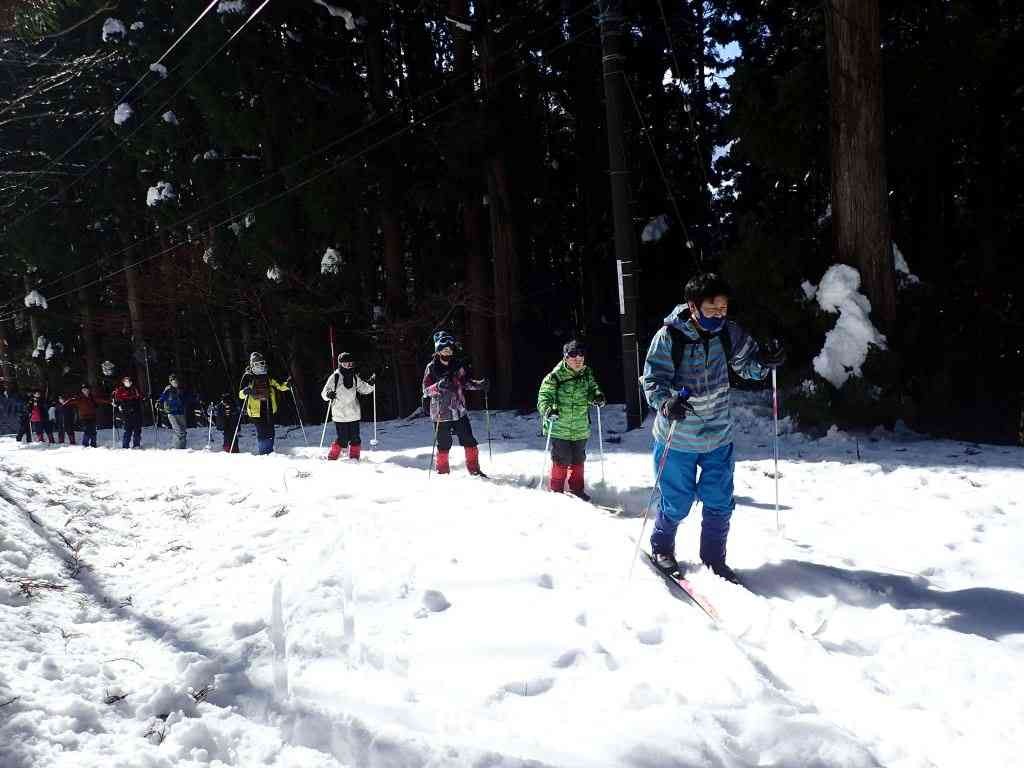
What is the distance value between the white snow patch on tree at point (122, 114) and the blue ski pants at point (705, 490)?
68.4 ft

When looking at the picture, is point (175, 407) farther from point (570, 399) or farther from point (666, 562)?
point (666, 562)

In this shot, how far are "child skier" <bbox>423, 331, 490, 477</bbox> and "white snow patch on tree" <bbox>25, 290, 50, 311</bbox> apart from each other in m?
23.9

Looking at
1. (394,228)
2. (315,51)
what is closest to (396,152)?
(394,228)

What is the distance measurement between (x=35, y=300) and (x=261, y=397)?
67.5ft

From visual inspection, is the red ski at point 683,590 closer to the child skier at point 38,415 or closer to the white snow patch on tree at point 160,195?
the white snow patch on tree at point 160,195

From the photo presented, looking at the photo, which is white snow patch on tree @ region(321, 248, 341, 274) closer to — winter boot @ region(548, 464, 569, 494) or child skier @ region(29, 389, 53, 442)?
child skier @ region(29, 389, 53, 442)

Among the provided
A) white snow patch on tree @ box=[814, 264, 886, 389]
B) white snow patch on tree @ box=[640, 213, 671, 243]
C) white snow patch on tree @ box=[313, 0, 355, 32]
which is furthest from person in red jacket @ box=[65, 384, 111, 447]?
white snow patch on tree @ box=[814, 264, 886, 389]

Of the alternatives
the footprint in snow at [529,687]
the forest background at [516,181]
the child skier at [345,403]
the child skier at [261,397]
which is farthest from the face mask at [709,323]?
the child skier at [261,397]

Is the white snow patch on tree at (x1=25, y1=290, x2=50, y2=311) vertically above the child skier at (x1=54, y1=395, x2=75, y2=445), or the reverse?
the white snow patch on tree at (x1=25, y1=290, x2=50, y2=311)

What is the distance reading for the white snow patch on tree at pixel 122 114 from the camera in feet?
64.5

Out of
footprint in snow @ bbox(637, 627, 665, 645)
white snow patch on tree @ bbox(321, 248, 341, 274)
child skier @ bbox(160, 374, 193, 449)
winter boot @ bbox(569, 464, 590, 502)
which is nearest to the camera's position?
footprint in snow @ bbox(637, 627, 665, 645)

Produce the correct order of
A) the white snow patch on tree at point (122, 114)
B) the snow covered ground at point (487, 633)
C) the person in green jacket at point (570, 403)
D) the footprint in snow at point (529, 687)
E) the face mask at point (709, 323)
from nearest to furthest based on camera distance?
1. the snow covered ground at point (487, 633)
2. the footprint in snow at point (529, 687)
3. the face mask at point (709, 323)
4. the person in green jacket at point (570, 403)
5. the white snow patch on tree at point (122, 114)

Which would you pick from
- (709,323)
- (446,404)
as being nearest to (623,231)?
(446,404)

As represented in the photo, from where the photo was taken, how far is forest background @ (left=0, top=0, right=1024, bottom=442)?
377 inches
